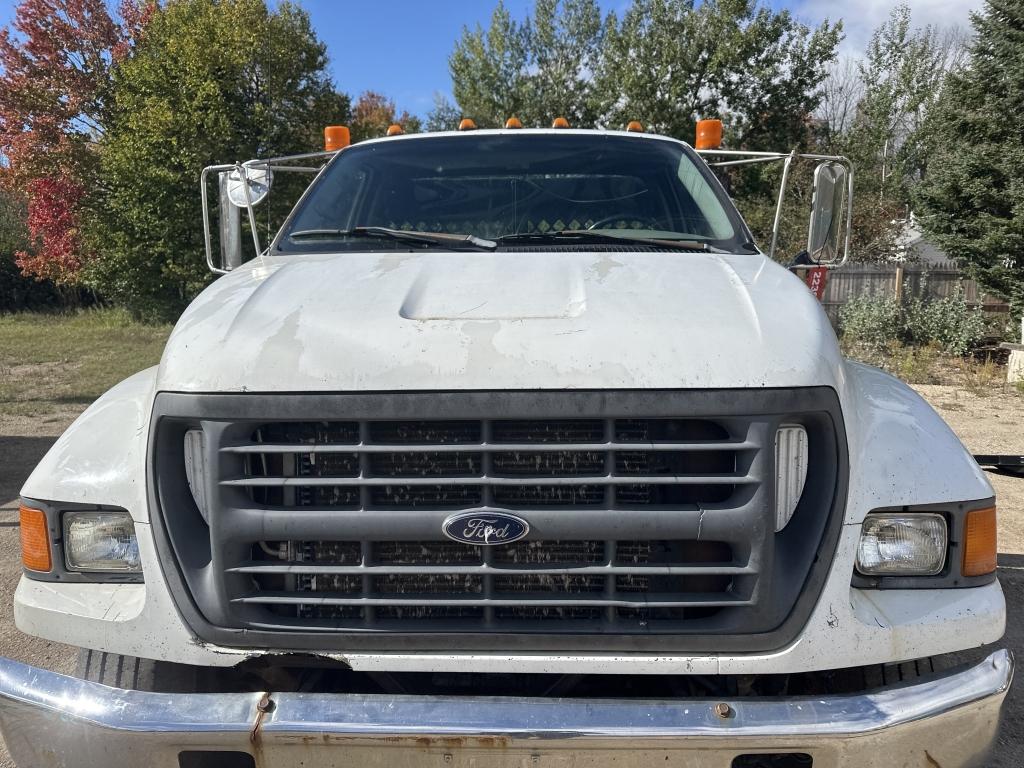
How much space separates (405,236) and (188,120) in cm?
1928

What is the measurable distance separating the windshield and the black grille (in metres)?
1.18

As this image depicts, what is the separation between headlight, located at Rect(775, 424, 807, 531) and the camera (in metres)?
1.99

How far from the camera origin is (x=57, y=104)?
23.0 m

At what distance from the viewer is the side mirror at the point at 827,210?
364 cm

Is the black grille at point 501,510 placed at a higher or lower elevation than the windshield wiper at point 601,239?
lower

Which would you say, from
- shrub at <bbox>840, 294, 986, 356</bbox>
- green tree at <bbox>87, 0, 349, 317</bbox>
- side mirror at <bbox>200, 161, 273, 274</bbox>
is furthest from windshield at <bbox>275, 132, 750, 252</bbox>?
green tree at <bbox>87, 0, 349, 317</bbox>

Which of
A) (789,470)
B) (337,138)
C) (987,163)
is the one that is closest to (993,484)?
(789,470)

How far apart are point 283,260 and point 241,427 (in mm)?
1164

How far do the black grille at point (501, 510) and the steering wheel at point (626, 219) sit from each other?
1.50 meters

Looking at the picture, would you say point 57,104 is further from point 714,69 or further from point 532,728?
point 532,728

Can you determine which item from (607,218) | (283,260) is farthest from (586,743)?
(607,218)

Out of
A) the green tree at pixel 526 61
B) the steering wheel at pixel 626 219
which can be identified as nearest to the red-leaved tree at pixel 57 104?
the green tree at pixel 526 61

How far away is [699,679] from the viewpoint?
218 centimetres

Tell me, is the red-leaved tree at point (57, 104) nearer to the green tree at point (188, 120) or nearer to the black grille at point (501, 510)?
the green tree at point (188, 120)
